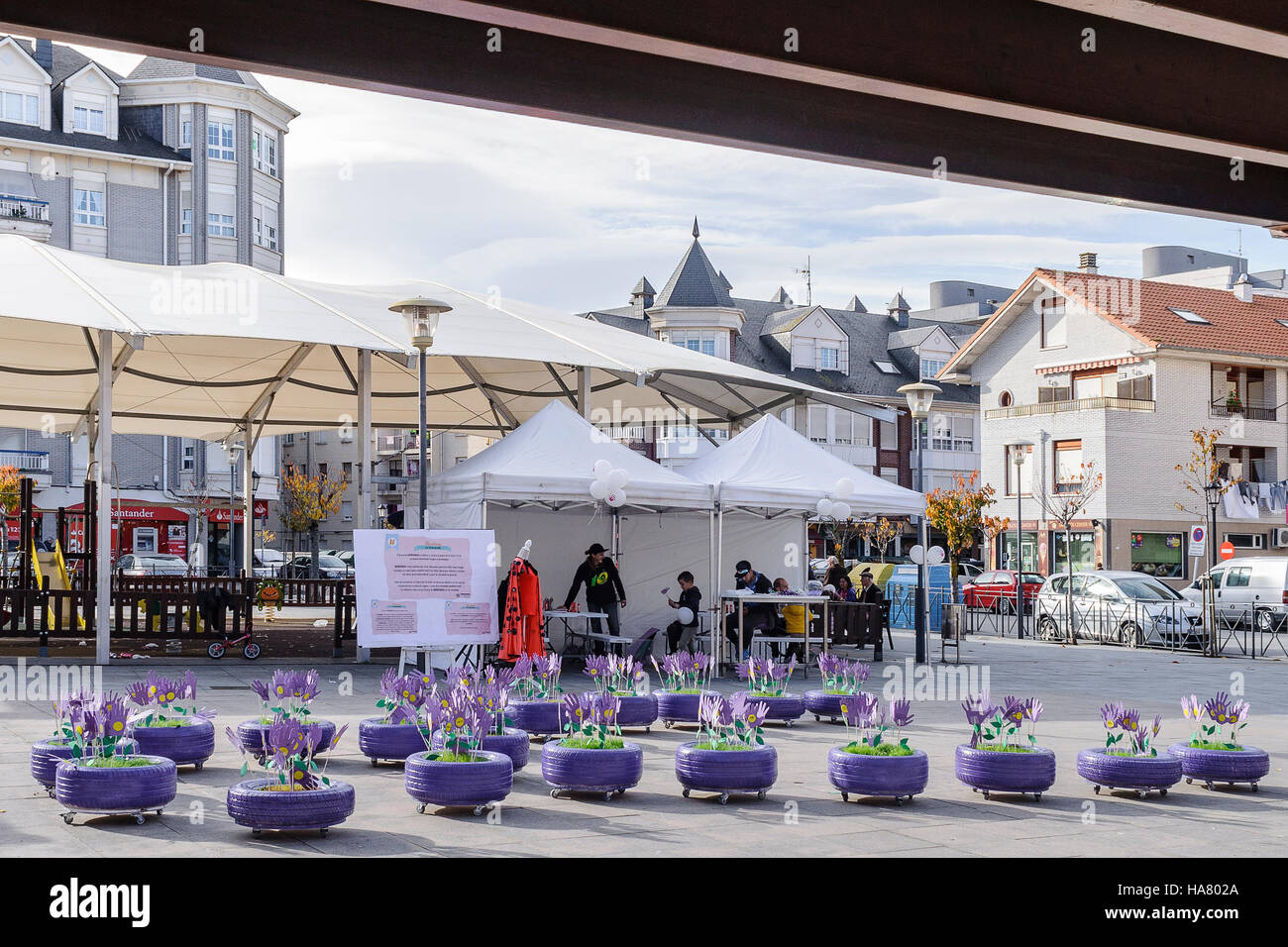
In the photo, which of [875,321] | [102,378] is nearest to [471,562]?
[102,378]

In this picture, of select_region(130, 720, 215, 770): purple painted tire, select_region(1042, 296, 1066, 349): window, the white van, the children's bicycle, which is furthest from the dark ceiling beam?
select_region(1042, 296, 1066, 349): window

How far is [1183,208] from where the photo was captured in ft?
23.8

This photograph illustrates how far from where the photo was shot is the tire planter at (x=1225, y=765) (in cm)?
1098

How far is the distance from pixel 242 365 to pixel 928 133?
73.6 feet

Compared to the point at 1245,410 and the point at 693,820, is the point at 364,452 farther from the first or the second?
the point at 1245,410

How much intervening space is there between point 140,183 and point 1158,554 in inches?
1617

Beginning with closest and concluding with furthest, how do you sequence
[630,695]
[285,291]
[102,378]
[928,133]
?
[928,133] < [630,695] < [102,378] < [285,291]

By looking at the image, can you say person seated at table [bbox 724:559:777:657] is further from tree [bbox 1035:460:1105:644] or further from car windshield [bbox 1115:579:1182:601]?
tree [bbox 1035:460:1105:644]

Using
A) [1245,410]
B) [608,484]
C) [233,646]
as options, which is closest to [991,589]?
[1245,410]

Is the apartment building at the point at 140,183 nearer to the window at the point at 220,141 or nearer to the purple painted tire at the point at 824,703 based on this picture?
the window at the point at 220,141

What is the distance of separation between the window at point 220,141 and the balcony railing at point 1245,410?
39.4 m

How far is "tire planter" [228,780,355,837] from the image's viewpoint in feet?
27.0
